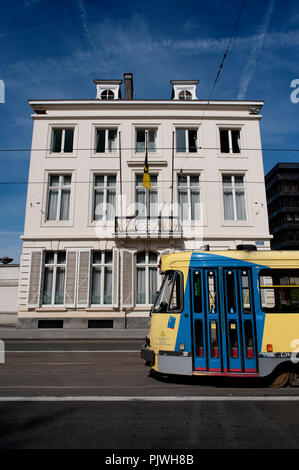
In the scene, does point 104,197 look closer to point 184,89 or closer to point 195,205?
point 195,205

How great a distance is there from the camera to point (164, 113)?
1983 centimetres

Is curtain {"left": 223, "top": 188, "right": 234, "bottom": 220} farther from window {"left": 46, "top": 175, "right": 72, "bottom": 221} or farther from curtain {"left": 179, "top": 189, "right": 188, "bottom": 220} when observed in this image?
window {"left": 46, "top": 175, "right": 72, "bottom": 221}

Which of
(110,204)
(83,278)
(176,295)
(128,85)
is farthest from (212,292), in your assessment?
(128,85)

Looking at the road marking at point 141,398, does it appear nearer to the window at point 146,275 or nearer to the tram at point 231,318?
the tram at point 231,318

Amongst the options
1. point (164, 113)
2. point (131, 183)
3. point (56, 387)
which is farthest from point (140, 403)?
point (164, 113)

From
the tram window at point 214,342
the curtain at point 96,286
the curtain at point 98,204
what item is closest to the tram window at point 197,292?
the tram window at point 214,342

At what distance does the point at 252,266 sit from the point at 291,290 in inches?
36.6

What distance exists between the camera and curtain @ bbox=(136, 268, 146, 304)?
1731 cm

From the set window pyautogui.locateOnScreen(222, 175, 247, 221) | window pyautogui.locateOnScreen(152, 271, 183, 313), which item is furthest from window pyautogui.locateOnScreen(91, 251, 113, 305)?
window pyautogui.locateOnScreen(152, 271, 183, 313)

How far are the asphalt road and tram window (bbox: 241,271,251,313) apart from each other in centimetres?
162

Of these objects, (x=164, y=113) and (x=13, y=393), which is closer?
(x=13, y=393)

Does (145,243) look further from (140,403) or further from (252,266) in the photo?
(140,403)

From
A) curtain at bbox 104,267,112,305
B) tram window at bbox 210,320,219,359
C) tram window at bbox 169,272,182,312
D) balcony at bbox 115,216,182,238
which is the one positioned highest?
balcony at bbox 115,216,182,238

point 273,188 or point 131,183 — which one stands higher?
point 273,188
